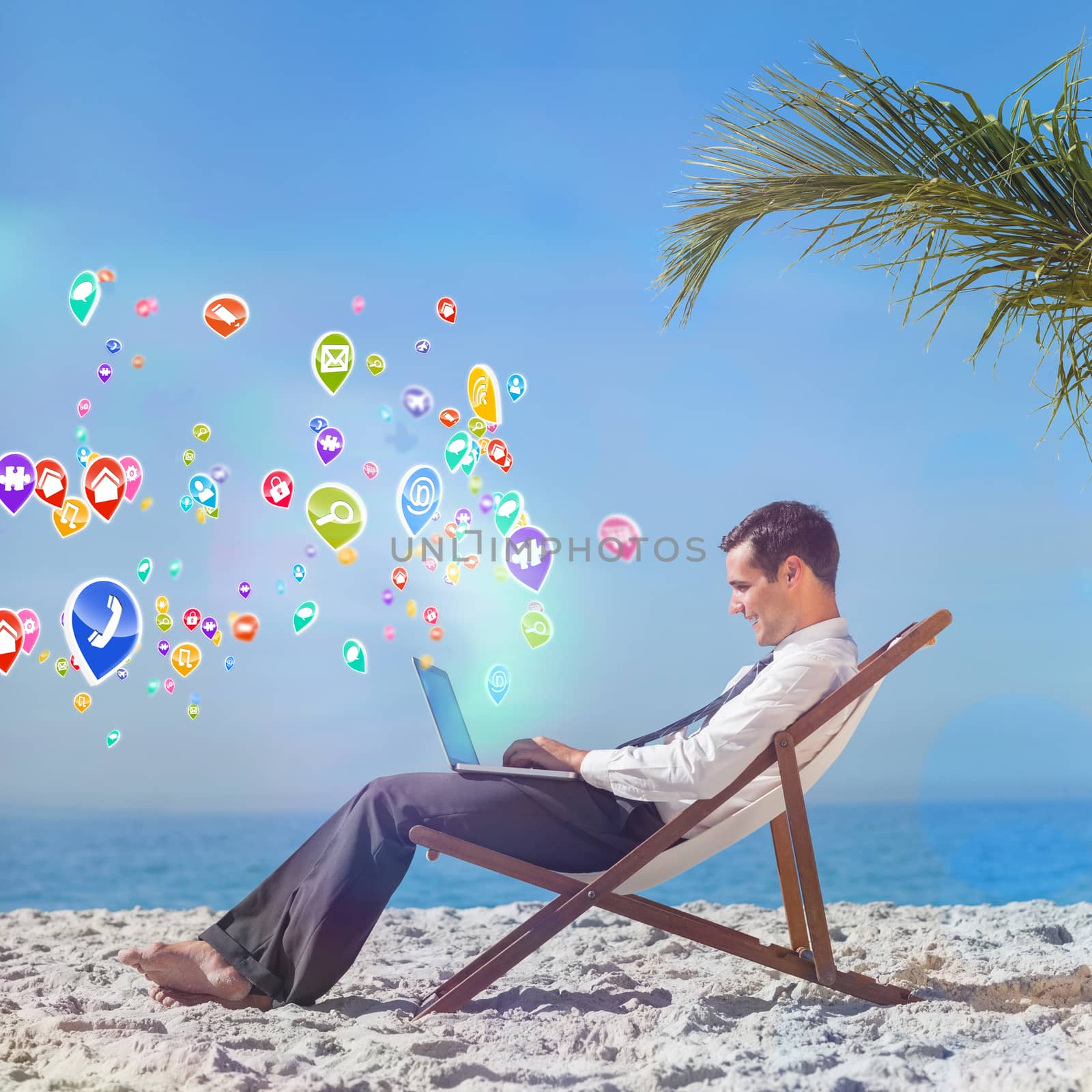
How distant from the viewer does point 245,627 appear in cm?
1298

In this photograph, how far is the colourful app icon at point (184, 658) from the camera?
5.08 metres

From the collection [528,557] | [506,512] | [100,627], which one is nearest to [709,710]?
[528,557]

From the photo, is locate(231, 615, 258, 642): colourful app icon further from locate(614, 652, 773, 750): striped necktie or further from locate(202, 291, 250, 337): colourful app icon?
locate(614, 652, 773, 750): striped necktie

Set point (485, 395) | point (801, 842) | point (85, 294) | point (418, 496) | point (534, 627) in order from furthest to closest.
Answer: point (534, 627) → point (485, 395) → point (418, 496) → point (85, 294) → point (801, 842)

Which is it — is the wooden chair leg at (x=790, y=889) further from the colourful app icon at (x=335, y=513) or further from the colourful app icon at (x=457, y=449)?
the colourful app icon at (x=335, y=513)

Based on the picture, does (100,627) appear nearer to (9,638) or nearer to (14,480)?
(9,638)

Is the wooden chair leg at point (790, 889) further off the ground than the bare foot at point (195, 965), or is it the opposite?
the bare foot at point (195, 965)

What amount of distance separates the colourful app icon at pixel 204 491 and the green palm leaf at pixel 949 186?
325 centimetres

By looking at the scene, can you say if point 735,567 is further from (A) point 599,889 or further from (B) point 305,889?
(B) point 305,889

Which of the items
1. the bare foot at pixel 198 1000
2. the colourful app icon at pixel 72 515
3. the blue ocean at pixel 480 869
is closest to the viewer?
the bare foot at pixel 198 1000

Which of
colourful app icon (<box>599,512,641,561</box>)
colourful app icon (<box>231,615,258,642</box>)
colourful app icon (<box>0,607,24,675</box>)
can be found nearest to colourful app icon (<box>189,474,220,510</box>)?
colourful app icon (<box>0,607,24,675</box>)

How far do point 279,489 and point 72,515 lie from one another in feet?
3.28

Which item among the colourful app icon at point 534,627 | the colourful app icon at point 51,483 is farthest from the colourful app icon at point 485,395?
the colourful app icon at point 51,483

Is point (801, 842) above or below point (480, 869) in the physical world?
above
